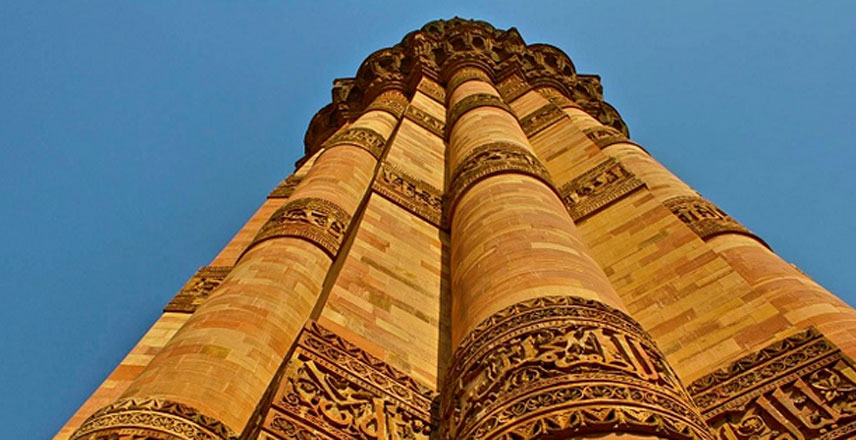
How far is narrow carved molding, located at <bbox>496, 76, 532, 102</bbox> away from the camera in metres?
15.7

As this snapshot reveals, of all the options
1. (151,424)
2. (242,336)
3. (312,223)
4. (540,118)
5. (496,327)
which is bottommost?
(151,424)

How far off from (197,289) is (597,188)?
5813 millimetres

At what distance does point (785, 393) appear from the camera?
426 cm

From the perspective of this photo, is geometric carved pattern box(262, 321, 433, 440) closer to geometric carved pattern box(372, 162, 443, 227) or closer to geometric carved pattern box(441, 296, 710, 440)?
geometric carved pattern box(441, 296, 710, 440)

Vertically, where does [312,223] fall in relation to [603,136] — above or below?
below

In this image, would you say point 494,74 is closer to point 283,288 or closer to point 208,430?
point 283,288

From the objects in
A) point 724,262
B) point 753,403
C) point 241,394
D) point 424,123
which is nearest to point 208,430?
point 241,394

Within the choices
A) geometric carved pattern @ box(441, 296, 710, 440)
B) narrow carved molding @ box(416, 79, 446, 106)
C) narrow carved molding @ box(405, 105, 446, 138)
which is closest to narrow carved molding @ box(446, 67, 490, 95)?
narrow carved molding @ box(416, 79, 446, 106)

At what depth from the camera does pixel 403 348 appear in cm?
536

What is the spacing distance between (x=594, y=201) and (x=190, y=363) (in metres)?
5.37

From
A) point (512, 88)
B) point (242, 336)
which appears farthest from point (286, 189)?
point (242, 336)

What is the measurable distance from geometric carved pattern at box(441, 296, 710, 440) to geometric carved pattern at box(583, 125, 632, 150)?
7332 mm

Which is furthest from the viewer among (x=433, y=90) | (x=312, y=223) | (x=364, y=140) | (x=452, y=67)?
(x=452, y=67)

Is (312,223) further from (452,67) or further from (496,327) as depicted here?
(452,67)
